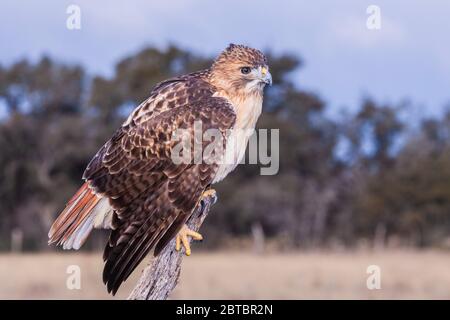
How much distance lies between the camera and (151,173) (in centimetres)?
780

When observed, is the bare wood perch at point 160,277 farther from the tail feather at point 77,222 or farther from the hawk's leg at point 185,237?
the tail feather at point 77,222

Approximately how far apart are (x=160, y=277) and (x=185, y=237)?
0.59 m

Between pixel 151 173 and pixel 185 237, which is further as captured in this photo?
pixel 151 173

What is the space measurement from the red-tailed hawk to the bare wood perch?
0.31ft

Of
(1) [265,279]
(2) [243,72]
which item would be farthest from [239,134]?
(1) [265,279]

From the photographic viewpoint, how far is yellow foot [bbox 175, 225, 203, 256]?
714 centimetres

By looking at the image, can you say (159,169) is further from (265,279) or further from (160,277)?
(265,279)

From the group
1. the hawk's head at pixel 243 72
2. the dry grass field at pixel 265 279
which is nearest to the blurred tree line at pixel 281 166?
the dry grass field at pixel 265 279

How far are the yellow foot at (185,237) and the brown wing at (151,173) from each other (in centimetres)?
7

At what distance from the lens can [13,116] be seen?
45844mm

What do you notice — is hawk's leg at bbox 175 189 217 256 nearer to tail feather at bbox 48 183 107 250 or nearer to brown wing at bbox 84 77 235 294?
brown wing at bbox 84 77 235 294

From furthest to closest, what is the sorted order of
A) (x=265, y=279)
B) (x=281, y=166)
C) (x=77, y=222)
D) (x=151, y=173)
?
(x=281, y=166) → (x=265, y=279) → (x=151, y=173) → (x=77, y=222)

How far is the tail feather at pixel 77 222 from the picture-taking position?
24.7 feet
